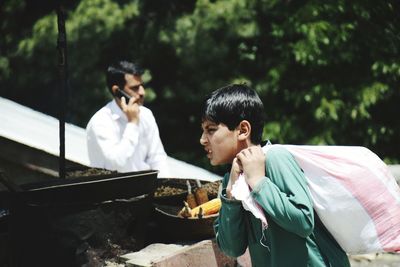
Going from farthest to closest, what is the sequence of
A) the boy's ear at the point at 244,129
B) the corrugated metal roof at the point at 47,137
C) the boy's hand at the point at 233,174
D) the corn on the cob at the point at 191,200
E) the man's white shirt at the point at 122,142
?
the corrugated metal roof at the point at 47,137 → the man's white shirt at the point at 122,142 → the corn on the cob at the point at 191,200 → the boy's ear at the point at 244,129 → the boy's hand at the point at 233,174

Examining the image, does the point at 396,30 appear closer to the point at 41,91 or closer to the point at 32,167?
the point at 32,167

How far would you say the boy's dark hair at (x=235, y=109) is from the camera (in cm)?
240

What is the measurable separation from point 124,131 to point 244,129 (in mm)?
2793

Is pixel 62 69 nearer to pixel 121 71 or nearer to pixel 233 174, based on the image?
pixel 121 71

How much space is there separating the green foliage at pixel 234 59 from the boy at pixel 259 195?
5.98m

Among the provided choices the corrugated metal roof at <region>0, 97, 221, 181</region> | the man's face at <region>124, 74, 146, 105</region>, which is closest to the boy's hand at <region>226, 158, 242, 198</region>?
the corrugated metal roof at <region>0, 97, 221, 181</region>

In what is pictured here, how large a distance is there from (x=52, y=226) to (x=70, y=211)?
12 centimetres

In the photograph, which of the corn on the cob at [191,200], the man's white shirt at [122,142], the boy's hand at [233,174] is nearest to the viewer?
the boy's hand at [233,174]

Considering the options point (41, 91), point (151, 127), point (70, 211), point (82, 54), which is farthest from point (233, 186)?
point (41, 91)

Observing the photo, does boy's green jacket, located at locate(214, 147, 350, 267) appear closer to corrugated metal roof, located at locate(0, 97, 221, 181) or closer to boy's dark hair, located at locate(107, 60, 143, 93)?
corrugated metal roof, located at locate(0, 97, 221, 181)

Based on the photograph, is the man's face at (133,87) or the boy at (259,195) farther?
the man's face at (133,87)

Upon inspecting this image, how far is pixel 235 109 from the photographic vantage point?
2.39 meters

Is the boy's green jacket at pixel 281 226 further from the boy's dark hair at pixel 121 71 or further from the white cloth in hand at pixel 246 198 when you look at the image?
the boy's dark hair at pixel 121 71

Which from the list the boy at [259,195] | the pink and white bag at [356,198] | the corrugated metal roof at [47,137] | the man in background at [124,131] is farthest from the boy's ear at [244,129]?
the corrugated metal roof at [47,137]
